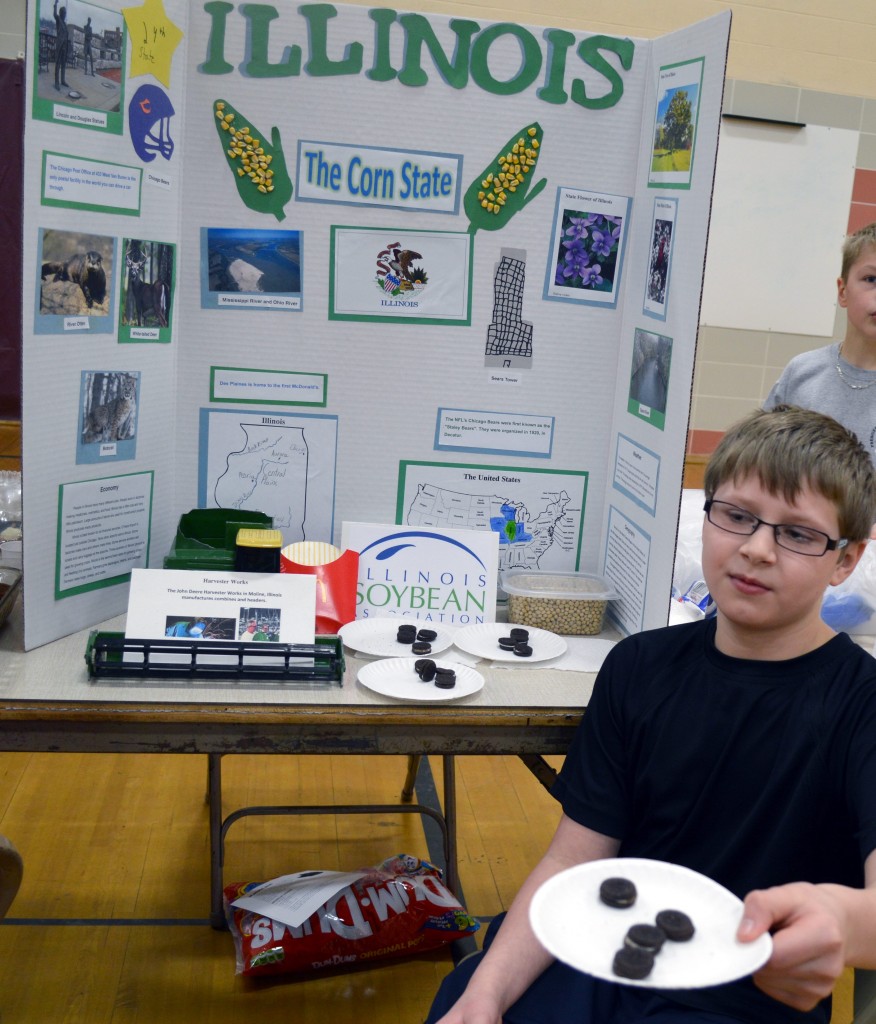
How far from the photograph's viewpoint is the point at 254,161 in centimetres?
179

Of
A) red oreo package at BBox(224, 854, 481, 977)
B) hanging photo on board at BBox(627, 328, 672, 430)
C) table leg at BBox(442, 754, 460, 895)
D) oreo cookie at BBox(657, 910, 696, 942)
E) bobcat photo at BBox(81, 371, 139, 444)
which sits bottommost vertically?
red oreo package at BBox(224, 854, 481, 977)

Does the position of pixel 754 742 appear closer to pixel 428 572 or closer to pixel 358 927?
pixel 428 572

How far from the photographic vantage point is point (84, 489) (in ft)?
5.42

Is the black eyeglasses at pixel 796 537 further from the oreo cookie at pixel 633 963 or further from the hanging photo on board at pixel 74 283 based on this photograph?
the hanging photo on board at pixel 74 283

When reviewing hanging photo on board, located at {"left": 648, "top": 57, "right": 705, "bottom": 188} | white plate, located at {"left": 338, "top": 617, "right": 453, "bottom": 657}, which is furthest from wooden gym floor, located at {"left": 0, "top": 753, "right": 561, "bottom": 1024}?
hanging photo on board, located at {"left": 648, "top": 57, "right": 705, "bottom": 188}

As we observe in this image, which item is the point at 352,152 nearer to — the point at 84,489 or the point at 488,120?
the point at 488,120

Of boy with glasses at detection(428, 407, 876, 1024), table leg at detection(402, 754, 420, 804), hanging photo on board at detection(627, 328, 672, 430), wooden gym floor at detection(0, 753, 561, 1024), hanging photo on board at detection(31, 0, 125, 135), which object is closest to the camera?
boy with glasses at detection(428, 407, 876, 1024)

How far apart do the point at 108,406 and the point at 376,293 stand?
0.51 meters

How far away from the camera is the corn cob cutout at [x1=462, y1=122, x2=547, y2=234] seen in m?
1.83

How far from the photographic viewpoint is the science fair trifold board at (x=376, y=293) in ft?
5.37

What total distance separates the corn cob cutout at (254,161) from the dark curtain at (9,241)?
5.35ft

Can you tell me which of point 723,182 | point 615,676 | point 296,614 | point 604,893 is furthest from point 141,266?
point 723,182

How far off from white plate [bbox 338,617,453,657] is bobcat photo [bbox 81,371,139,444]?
1.62ft

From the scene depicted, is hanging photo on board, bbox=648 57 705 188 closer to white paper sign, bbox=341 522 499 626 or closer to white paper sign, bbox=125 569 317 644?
white paper sign, bbox=341 522 499 626
